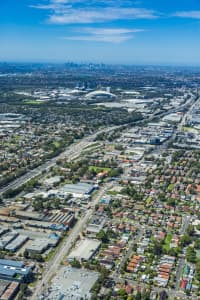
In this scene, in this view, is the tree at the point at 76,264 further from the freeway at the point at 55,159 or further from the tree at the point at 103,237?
the freeway at the point at 55,159

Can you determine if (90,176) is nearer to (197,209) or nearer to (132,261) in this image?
(197,209)

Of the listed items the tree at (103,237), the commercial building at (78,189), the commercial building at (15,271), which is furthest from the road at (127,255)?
the commercial building at (78,189)

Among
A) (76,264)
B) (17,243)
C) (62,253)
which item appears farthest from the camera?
(17,243)

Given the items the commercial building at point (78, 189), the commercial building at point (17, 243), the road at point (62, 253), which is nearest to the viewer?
the road at point (62, 253)

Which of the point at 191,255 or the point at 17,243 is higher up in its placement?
the point at 191,255

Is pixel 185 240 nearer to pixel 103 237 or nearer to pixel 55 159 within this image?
pixel 103 237

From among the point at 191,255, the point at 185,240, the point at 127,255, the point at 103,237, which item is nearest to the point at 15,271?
the point at 103,237

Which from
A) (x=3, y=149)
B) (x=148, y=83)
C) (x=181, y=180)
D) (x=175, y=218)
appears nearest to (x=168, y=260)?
(x=175, y=218)

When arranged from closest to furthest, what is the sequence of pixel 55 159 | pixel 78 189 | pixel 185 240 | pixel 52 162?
pixel 185 240 → pixel 78 189 → pixel 52 162 → pixel 55 159

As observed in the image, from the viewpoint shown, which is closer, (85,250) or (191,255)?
(191,255)
